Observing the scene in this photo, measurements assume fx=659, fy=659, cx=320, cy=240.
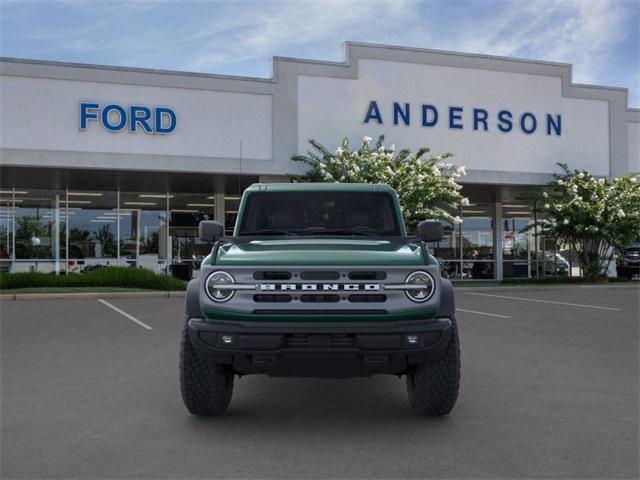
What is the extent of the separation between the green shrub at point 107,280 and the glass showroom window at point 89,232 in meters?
4.90

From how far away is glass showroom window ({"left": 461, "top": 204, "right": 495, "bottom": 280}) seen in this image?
1155 inches

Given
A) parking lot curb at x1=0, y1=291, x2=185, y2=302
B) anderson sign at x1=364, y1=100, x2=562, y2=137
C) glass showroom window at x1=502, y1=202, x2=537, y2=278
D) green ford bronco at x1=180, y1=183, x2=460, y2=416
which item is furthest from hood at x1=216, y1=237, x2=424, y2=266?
glass showroom window at x1=502, y1=202, x2=537, y2=278

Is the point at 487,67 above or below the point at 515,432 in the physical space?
above

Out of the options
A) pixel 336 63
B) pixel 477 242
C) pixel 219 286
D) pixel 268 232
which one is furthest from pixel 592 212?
pixel 219 286

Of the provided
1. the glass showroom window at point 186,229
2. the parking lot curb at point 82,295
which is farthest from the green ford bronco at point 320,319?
the glass showroom window at point 186,229

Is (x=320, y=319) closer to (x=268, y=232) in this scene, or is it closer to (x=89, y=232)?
(x=268, y=232)

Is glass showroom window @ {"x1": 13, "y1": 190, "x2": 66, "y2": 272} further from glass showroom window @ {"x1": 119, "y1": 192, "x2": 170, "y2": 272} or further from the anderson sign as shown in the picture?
the anderson sign

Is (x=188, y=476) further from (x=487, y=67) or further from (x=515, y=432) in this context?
(x=487, y=67)

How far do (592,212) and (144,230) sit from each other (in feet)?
55.7

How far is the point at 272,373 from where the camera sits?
481 centimetres

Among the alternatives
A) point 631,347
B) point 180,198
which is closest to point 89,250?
point 180,198

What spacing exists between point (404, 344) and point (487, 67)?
2249 centimetres

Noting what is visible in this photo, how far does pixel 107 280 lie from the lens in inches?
802

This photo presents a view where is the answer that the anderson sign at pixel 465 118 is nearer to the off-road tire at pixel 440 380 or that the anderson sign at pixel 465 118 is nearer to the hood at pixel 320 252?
the hood at pixel 320 252
